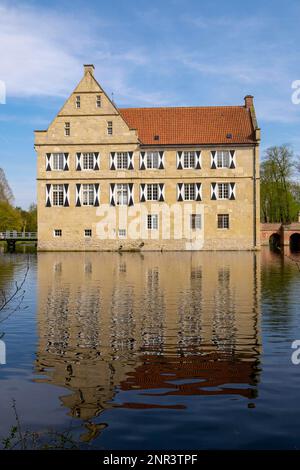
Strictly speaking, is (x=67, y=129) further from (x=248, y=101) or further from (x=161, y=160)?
(x=248, y=101)

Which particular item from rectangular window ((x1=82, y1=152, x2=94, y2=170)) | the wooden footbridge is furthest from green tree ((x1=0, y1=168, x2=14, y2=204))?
rectangular window ((x1=82, y1=152, x2=94, y2=170))

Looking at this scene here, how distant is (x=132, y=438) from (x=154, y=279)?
52.6 feet

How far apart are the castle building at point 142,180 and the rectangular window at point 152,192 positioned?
0.08 m

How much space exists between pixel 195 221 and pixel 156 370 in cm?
3921

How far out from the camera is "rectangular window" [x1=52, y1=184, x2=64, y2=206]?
48.1 m

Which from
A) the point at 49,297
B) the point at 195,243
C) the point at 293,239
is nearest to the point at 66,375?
the point at 49,297

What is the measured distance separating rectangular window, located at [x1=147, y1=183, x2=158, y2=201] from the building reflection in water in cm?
2843

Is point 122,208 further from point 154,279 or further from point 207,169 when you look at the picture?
point 154,279

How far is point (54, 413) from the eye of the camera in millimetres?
6598

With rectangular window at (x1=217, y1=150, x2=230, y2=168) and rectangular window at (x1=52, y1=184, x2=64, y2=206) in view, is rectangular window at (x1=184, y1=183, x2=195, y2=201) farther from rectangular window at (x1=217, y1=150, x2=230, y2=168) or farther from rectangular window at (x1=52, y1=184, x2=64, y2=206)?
rectangular window at (x1=52, y1=184, x2=64, y2=206)

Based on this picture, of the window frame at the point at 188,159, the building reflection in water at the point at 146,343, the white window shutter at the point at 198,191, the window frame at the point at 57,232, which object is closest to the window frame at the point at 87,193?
the window frame at the point at 57,232

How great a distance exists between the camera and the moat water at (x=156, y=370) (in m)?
6.09

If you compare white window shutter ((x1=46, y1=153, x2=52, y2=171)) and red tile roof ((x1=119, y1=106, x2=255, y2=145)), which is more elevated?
red tile roof ((x1=119, y1=106, x2=255, y2=145))

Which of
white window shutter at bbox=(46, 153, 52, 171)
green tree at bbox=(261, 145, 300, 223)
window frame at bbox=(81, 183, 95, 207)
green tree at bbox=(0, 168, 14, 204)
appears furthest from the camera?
green tree at bbox=(0, 168, 14, 204)
